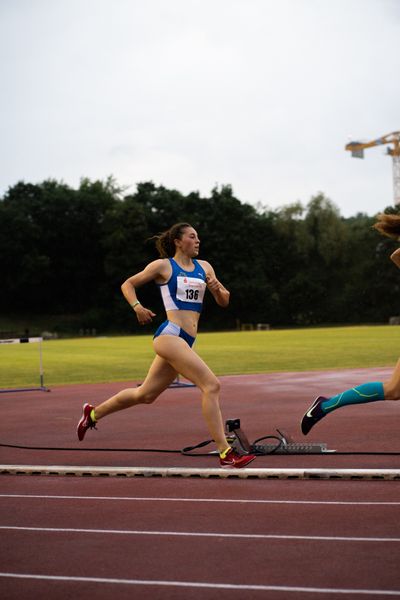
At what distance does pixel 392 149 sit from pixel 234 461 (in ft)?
368

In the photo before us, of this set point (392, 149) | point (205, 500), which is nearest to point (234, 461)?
point (205, 500)

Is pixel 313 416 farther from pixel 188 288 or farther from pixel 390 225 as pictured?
pixel 390 225

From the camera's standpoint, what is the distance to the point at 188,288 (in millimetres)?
7547

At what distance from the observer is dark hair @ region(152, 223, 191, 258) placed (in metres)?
7.79

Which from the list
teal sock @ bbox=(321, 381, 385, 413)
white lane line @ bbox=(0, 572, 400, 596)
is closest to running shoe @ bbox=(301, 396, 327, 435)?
teal sock @ bbox=(321, 381, 385, 413)

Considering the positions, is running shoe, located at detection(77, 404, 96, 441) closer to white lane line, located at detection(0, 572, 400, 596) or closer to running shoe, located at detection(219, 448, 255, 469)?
running shoe, located at detection(219, 448, 255, 469)

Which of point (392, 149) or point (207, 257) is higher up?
point (392, 149)

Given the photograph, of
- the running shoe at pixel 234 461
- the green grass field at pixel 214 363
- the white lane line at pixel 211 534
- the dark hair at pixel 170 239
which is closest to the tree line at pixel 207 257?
the green grass field at pixel 214 363

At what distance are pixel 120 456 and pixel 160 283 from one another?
1.87 meters

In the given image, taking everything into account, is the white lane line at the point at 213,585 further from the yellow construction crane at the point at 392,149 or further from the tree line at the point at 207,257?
the yellow construction crane at the point at 392,149

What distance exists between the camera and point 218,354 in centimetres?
2955

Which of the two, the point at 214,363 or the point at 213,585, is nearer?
the point at 213,585

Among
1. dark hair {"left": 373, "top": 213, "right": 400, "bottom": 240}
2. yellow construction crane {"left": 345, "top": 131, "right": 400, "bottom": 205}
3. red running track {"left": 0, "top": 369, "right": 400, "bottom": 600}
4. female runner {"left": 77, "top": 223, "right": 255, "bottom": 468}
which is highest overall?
yellow construction crane {"left": 345, "top": 131, "right": 400, "bottom": 205}

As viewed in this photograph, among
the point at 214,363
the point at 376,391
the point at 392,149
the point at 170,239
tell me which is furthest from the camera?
the point at 392,149
